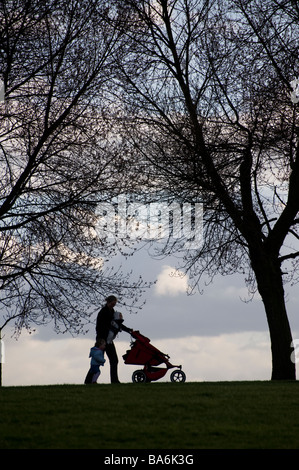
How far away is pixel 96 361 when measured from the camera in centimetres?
1474

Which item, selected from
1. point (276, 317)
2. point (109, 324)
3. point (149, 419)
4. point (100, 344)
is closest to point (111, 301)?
point (109, 324)

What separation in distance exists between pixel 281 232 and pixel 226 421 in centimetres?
916

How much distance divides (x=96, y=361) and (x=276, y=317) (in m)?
5.22

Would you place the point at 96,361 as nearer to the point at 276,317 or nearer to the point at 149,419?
the point at 276,317

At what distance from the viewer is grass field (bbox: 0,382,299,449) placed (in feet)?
26.4

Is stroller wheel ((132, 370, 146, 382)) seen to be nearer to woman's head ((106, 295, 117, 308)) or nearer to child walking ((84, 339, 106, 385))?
child walking ((84, 339, 106, 385))

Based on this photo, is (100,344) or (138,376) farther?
(138,376)

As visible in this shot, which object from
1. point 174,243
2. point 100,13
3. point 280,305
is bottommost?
point 280,305

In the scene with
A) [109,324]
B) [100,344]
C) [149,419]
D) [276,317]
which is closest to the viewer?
[149,419]

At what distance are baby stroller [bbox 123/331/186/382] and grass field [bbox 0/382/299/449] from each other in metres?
2.51

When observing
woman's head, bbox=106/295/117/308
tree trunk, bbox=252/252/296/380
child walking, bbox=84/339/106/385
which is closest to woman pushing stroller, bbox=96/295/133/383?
woman's head, bbox=106/295/117/308

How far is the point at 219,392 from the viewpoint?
1224 cm
